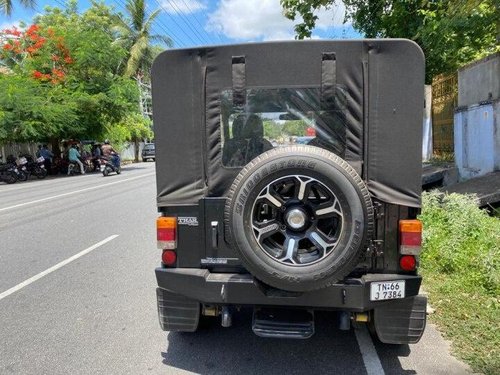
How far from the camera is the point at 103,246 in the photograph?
25.7 ft

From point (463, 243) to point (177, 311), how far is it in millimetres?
4122

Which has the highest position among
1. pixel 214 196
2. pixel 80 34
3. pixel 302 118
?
pixel 80 34

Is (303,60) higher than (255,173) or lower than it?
higher

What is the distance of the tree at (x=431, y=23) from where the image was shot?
8.88 meters

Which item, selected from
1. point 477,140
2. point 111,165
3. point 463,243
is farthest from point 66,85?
point 463,243

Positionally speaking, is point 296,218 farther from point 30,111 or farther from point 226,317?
point 30,111

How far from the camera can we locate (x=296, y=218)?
10.4 feet

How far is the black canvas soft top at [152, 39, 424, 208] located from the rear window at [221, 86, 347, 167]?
0.05m

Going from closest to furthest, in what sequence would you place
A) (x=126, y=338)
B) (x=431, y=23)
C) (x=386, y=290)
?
(x=386, y=290) → (x=126, y=338) → (x=431, y=23)

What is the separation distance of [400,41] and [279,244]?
1635 mm

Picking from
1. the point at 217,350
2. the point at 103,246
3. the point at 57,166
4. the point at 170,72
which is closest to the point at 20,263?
the point at 103,246

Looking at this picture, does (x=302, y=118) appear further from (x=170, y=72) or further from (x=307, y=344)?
(x=307, y=344)

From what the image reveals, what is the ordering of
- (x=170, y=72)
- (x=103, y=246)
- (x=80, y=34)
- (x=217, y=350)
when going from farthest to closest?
(x=80, y=34)
(x=103, y=246)
(x=217, y=350)
(x=170, y=72)

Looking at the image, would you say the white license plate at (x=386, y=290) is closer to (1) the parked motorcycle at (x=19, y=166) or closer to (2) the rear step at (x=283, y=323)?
(2) the rear step at (x=283, y=323)
